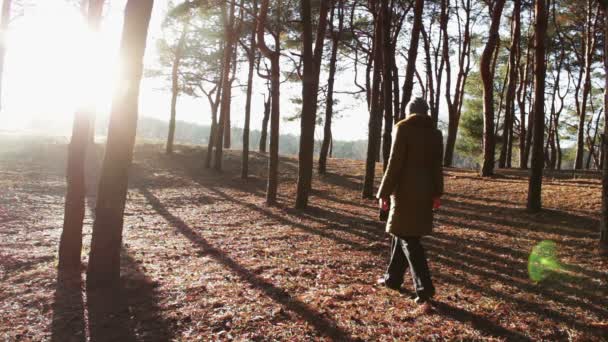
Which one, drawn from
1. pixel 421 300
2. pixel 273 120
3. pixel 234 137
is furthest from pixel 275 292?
pixel 234 137

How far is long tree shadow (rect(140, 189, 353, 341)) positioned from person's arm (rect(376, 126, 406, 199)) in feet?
4.55

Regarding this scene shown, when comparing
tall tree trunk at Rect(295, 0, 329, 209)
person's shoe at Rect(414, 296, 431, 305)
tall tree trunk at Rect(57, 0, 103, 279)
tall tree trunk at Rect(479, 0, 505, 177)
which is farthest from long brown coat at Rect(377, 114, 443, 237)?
tall tree trunk at Rect(479, 0, 505, 177)

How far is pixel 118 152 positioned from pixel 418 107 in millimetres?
3412

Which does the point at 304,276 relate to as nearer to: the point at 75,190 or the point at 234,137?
the point at 75,190

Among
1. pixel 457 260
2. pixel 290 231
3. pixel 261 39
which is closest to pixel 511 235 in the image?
pixel 457 260

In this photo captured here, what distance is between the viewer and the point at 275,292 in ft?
15.0

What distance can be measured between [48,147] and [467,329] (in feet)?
77.1

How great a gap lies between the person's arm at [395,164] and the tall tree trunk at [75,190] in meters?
4.18

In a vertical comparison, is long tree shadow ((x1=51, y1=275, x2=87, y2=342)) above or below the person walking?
below

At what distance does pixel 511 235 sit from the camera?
7.57 metres

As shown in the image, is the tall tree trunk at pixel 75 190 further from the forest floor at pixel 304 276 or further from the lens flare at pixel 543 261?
the lens flare at pixel 543 261

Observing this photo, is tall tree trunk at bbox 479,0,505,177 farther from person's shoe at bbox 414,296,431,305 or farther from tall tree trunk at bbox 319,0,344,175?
person's shoe at bbox 414,296,431,305

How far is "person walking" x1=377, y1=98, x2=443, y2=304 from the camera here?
393 cm

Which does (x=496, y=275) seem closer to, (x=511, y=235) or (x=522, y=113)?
(x=511, y=235)
